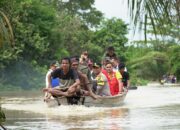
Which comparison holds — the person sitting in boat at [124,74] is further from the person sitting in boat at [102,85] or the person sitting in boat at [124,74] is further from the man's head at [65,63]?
the man's head at [65,63]

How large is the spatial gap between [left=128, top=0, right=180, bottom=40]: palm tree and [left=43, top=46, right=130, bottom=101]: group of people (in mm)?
11383

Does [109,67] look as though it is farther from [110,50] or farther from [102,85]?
[110,50]

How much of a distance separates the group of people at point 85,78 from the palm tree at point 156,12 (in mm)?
11383

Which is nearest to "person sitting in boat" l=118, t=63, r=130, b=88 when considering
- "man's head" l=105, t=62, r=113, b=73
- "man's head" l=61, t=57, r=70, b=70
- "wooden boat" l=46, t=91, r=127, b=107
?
"man's head" l=105, t=62, r=113, b=73

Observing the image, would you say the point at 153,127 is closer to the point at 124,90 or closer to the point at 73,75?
the point at 73,75

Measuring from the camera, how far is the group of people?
54.8ft

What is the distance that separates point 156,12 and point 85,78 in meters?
12.7

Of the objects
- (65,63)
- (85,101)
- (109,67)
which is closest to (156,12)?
(65,63)

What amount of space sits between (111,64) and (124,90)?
58.3 inches

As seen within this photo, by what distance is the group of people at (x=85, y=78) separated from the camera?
54.8 ft

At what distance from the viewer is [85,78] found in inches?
688

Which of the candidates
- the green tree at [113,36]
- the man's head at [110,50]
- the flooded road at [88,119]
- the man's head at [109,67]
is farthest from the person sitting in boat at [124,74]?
the green tree at [113,36]

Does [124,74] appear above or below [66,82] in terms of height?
above

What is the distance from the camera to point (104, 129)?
11102 mm
